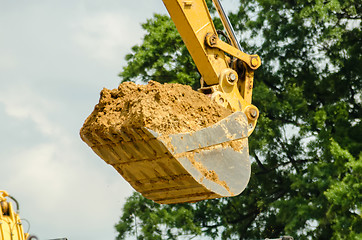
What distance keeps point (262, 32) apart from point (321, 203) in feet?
13.4

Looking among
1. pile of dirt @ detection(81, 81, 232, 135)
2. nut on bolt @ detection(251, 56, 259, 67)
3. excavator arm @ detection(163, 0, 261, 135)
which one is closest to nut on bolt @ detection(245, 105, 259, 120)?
excavator arm @ detection(163, 0, 261, 135)

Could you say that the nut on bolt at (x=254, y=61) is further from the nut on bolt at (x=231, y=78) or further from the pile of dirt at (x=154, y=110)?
the pile of dirt at (x=154, y=110)

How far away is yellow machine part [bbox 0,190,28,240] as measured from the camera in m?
6.37

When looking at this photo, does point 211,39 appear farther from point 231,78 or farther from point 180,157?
point 180,157

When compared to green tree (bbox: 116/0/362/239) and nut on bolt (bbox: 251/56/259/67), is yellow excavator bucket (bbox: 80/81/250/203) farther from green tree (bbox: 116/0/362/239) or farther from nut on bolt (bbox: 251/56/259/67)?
green tree (bbox: 116/0/362/239)

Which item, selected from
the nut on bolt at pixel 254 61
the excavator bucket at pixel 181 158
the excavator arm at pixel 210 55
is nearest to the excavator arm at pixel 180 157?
the excavator bucket at pixel 181 158

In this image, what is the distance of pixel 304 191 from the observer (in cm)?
1339

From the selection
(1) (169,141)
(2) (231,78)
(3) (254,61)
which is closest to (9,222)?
(1) (169,141)

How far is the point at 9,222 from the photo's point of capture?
6.44 m

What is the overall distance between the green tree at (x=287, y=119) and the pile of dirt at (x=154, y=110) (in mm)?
6443

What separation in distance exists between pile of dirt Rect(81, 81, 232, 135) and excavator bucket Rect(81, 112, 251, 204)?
2.6 inches

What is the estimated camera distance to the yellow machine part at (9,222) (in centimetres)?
637

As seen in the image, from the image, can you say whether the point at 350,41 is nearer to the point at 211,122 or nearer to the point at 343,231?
the point at 343,231

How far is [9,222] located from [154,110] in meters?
1.75
